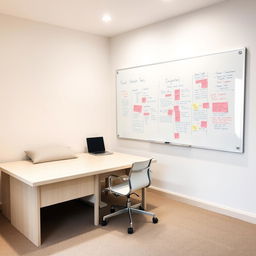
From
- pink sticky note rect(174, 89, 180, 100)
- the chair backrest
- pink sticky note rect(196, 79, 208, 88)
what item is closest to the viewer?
the chair backrest

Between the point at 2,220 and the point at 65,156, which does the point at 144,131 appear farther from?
the point at 2,220

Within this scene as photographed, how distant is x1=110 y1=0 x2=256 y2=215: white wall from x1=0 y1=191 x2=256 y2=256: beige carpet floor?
13.7 inches

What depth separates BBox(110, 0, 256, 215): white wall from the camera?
3.05 metres

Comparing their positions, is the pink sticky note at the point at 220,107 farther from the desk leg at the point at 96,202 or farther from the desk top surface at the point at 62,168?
the desk leg at the point at 96,202

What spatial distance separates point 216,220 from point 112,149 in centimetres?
228

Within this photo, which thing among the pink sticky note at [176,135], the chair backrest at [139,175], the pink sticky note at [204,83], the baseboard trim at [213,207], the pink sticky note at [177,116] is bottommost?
the baseboard trim at [213,207]

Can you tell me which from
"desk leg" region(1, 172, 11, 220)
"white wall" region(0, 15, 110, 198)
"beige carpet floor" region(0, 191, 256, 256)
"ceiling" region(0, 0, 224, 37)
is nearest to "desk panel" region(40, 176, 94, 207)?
"beige carpet floor" region(0, 191, 256, 256)

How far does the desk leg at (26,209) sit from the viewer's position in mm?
2660

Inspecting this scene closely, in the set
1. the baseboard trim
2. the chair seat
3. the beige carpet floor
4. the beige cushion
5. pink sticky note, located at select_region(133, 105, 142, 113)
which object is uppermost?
pink sticky note, located at select_region(133, 105, 142, 113)

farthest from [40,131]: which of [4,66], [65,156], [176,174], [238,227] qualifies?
[238,227]

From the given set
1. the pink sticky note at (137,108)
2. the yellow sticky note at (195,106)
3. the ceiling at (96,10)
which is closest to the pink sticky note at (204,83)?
the yellow sticky note at (195,106)

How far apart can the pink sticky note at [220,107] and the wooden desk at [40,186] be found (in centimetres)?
130

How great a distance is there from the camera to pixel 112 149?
4891 millimetres

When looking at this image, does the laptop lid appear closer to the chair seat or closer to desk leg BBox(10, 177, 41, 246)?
the chair seat
